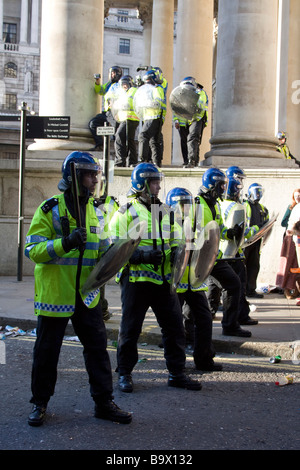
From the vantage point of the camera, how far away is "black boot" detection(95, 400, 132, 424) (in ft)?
14.3

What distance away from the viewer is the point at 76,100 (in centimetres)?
1218

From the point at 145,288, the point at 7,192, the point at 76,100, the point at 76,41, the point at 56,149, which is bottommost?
the point at 145,288

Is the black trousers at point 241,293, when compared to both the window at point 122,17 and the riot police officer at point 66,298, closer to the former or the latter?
the riot police officer at point 66,298

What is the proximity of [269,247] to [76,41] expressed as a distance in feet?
18.0

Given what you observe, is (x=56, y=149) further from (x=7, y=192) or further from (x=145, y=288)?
(x=145, y=288)

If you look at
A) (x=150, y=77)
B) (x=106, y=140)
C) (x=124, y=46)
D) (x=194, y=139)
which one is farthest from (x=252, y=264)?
(x=124, y=46)

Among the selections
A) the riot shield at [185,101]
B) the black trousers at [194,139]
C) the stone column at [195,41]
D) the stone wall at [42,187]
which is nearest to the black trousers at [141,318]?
the stone wall at [42,187]

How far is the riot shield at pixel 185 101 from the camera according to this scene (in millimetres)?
11891

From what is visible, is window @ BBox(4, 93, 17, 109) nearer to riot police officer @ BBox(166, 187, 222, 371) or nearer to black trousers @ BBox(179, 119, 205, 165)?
black trousers @ BBox(179, 119, 205, 165)

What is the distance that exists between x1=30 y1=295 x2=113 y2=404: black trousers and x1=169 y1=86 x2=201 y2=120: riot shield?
8143 millimetres

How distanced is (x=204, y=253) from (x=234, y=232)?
1391 mm

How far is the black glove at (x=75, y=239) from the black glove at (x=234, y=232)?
9.91ft

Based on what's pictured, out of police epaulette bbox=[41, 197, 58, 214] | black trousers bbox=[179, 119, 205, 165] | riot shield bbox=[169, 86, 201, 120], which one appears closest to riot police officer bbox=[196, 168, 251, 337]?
police epaulette bbox=[41, 197, 58, 214]
